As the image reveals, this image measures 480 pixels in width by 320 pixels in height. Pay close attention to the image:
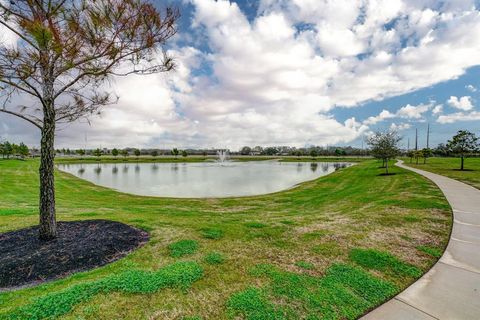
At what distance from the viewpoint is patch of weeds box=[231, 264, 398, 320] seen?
10.7 ft

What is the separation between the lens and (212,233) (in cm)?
627

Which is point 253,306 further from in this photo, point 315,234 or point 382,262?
point 315,234

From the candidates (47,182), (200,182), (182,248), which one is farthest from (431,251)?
(200,182)

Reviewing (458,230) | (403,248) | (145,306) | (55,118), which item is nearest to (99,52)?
(55,118)

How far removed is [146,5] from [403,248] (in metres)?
7.75

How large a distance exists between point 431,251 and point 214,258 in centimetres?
488

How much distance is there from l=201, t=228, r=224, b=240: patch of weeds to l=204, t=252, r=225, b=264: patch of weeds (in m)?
1.04

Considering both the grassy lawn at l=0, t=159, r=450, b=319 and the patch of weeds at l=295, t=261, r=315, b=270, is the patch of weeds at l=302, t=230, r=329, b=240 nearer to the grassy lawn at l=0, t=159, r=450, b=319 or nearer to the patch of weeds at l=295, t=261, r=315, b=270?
the grassy lawn at l=0, t=159, r=450, b=319

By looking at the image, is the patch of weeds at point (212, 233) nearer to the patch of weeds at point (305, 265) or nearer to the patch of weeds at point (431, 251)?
the patch of weeds at point (305, 265)

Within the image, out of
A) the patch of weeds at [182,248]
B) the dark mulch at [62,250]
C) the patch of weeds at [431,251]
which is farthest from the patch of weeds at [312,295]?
the dark mulch at [62,250]

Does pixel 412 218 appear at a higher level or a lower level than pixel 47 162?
lower

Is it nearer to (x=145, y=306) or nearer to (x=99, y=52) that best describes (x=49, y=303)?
(x=145, y=306)

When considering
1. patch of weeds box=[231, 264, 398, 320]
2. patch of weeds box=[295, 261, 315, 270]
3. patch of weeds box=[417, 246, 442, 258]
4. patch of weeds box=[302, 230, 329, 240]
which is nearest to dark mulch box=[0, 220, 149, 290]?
patch of weeds box=[231, 264, 398, 320]

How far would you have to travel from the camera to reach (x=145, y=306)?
10.8ft
